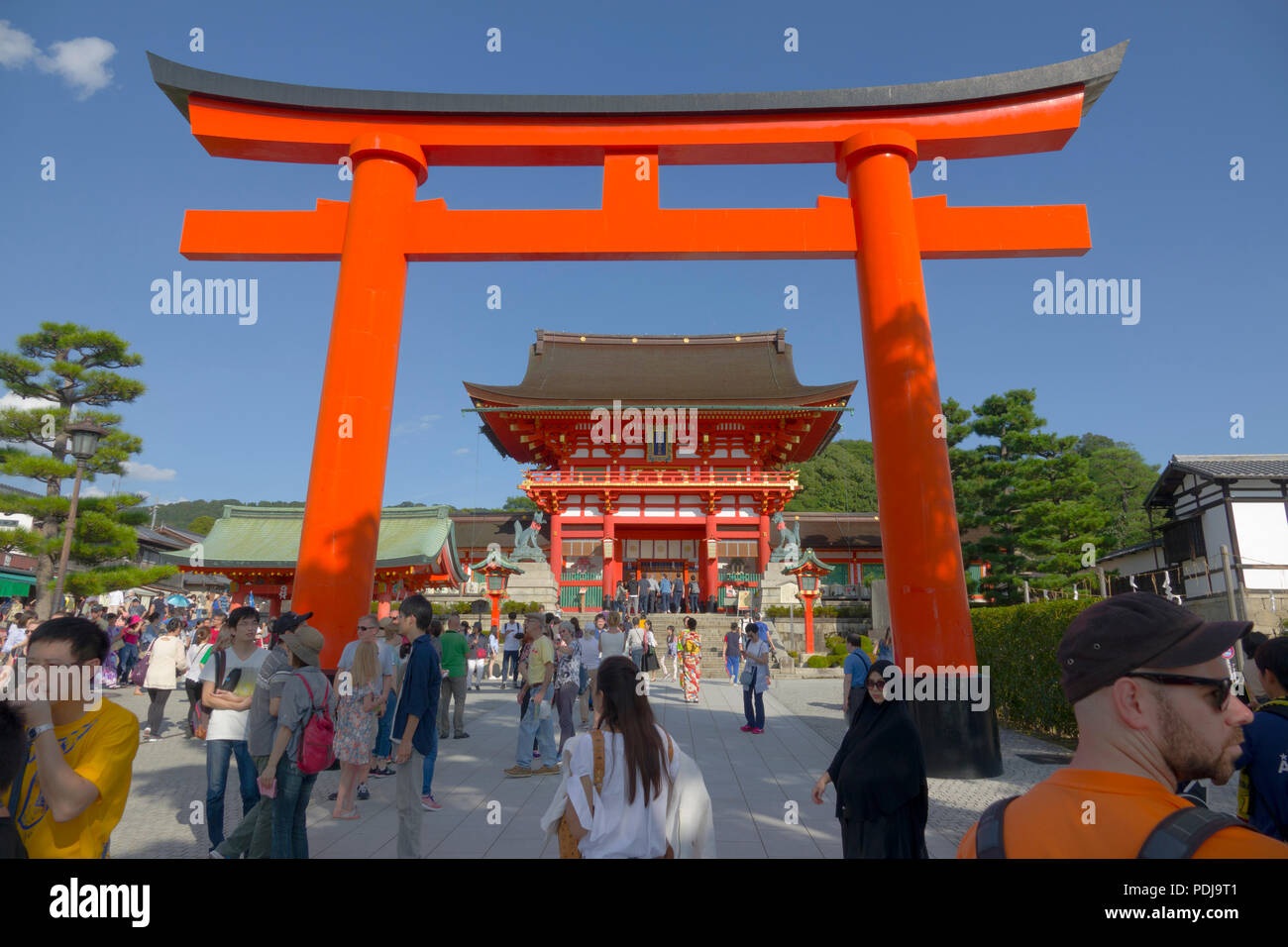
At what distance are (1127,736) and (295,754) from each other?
4.04m

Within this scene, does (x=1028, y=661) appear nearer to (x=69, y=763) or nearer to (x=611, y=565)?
(x=69, y=763)

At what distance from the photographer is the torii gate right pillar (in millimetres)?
6605

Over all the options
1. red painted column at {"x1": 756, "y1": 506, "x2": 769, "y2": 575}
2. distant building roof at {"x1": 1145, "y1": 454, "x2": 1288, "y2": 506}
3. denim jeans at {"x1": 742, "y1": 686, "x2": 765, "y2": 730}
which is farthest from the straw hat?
distant building roof at {"x1": 1145, "y1": 454, "x2": 1288, "y2": 506}

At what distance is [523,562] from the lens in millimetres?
21094

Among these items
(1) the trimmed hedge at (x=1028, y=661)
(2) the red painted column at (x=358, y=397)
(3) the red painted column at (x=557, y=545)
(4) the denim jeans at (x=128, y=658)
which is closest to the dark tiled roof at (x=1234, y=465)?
(1) the trimmed hedge at (x=1028, y=661)

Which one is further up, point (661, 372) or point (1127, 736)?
point (661, 372)

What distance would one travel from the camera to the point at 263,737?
3990 mm

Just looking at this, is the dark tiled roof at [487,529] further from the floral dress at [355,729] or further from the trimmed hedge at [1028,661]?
the floral dress at [355,729]

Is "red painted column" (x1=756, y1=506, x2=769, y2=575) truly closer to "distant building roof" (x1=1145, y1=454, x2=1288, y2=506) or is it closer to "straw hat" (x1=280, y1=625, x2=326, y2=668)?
"distant building roof" (x1=1145, y1=454, x2=1288, y2=506)

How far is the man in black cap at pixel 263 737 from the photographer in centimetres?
384

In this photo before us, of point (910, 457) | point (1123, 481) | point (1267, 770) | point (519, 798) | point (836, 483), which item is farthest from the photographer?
point (836, 483)

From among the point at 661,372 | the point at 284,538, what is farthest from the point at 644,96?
the point at 661,372

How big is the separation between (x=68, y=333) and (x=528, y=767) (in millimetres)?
15702
